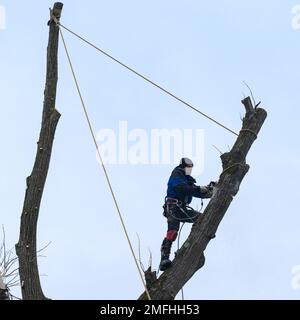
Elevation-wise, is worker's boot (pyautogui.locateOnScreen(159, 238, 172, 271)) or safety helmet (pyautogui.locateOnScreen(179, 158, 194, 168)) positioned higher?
safety helmet (pyautogui.locateOnScreen(179, 158, 194, 168))

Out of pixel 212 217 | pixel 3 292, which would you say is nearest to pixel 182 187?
pixel 212 217

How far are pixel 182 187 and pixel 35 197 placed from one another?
215cm

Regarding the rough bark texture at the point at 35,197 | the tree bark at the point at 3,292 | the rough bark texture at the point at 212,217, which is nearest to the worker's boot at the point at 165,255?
the rough bark texture at the point at 212,217

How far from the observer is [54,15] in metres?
→ 11.9

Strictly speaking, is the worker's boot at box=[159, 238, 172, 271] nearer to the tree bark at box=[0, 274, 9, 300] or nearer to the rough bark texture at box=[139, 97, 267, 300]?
the rough bark texture at box=[139, 97, 267, 300]

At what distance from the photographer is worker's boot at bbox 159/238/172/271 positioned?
35.5ft

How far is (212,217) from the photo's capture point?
35.1ft

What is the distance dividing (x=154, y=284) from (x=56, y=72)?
286cm

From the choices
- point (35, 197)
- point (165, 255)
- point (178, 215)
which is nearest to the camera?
point (35, 197)

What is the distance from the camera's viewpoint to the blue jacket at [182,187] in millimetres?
12102

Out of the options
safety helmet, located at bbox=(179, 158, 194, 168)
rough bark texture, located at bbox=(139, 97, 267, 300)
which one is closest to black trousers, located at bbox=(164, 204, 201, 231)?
safety helmet, located at bbox=(179, 158, 194, 168)

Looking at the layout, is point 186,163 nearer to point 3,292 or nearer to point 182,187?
point 182,187

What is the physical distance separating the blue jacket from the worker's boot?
0.67 m
